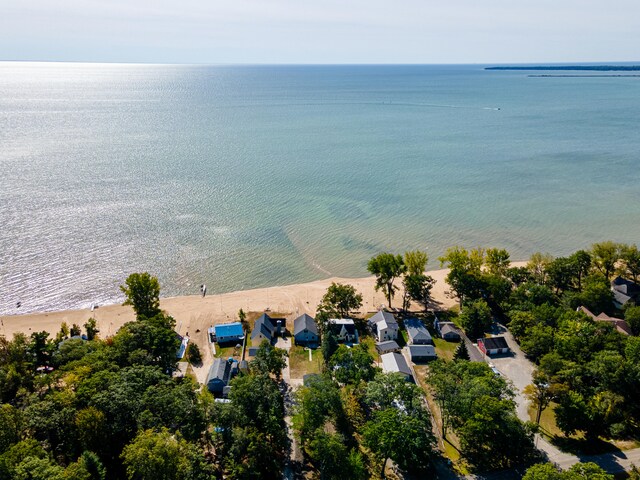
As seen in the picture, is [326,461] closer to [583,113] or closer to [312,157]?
[312,157]

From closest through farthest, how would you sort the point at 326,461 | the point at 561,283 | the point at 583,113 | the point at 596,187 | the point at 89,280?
the point at 326,461
the point at 561,283
the point at 89,280
the point at 596,187
the point at 583,113

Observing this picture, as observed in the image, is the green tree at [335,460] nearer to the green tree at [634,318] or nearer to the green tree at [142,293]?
the green tree at [142,293]

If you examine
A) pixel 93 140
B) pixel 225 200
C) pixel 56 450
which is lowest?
pixel 56 450

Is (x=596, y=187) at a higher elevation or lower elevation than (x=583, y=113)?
lower

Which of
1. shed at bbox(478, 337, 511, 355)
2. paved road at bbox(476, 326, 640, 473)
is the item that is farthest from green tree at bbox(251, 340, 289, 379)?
shed at bbox(478, 337, 511, 355)

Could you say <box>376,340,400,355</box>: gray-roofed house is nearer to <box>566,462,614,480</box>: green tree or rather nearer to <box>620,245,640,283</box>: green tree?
<box>566,462,614,480</box>: green tree

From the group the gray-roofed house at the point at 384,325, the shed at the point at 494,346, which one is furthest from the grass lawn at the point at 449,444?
the shed at the point at 494,346

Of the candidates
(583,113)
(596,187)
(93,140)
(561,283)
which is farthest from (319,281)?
(583,113)
